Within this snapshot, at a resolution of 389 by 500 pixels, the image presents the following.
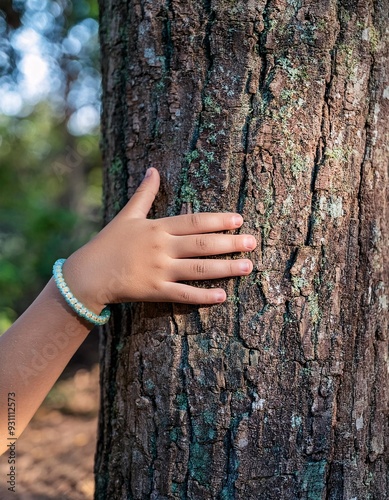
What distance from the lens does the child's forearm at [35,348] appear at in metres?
1.26

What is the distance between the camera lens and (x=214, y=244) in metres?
1.16

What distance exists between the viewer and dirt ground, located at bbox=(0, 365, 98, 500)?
240 cm

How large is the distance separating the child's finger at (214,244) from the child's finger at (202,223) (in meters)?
0.02

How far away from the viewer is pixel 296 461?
1153 millimetres

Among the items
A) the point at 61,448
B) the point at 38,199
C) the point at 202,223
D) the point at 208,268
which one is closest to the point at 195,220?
the point at 202,223

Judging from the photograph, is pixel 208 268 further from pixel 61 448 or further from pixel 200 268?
pixel 61 448

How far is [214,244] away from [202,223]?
6 cm

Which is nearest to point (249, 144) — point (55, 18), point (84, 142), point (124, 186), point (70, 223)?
point (124, 186)

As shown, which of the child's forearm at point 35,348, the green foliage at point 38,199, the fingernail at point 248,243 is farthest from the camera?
the green foliage at point 38,199

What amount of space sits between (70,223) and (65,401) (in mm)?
1671

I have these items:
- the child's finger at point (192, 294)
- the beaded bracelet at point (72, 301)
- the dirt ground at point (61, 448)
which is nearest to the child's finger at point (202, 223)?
the child's finger at point (192, 294)

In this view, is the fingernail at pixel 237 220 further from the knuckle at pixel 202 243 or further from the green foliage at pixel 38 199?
the green foliage at pixel 38 199

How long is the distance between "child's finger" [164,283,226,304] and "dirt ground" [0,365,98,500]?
57.5 inches

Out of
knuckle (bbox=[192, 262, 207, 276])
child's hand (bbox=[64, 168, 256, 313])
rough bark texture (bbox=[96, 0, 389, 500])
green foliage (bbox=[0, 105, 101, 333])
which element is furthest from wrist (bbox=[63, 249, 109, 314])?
green foliage (bbox=[0, 105, 101, 333])
